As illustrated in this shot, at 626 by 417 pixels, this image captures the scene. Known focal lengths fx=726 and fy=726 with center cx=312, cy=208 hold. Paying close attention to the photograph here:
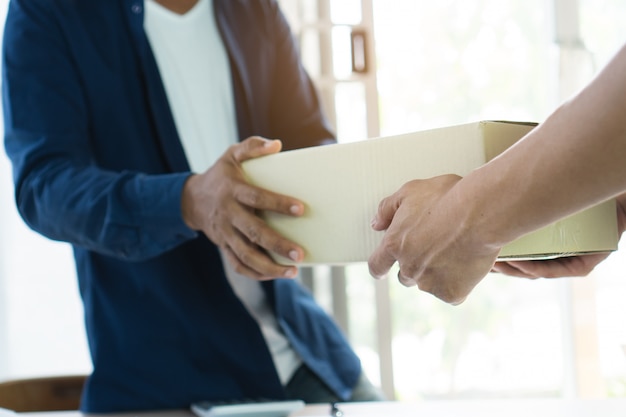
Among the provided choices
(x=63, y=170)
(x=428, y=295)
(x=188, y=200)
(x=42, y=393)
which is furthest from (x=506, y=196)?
(x=428, y=295)

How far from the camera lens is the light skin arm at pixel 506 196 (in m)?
0.61

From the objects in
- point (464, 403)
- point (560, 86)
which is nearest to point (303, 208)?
point (464, 403)

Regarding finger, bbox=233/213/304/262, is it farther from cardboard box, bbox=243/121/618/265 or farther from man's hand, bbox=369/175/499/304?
man's hand, bbox=369/175/499/304

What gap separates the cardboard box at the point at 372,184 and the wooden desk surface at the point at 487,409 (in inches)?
8.8

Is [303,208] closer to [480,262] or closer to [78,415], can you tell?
[480,262]

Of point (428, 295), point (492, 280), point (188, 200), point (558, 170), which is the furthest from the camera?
point (492, 280)

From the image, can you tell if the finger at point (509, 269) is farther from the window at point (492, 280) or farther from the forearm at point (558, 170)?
the window at point (492, 280)

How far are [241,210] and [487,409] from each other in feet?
1.39

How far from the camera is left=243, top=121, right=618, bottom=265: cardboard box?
784 millimetres

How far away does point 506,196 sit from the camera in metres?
0.68

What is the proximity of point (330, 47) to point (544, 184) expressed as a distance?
1.68m

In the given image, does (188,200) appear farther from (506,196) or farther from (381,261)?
(506,196)

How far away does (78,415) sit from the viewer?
1.11 meters

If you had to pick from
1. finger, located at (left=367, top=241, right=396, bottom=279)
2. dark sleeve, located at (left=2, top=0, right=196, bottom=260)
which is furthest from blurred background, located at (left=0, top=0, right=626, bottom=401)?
finger, located at (left=367, top=241, right=396, bottom=279)
